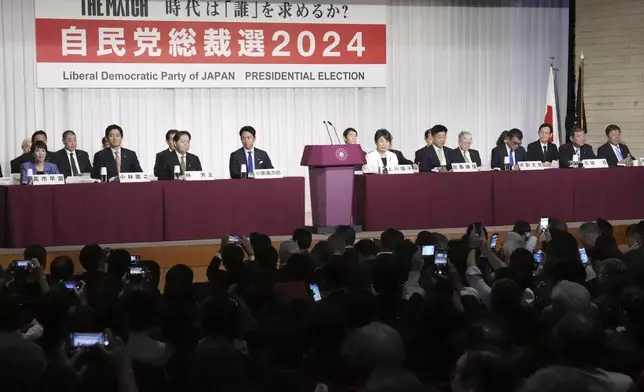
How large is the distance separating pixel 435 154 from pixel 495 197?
0.87m

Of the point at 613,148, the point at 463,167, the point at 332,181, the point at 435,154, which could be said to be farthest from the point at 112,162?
the point at 613,148

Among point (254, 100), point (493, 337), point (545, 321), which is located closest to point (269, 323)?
point (493, 337)

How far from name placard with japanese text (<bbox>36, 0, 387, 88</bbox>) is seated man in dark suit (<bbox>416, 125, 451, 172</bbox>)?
1.93 meters

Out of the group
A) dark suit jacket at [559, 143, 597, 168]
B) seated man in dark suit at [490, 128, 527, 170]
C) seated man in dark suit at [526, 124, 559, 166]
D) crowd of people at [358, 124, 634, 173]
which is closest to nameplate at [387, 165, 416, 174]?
crowd of people at [358, 124, 634, 173]

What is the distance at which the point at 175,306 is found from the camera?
3.26 metres

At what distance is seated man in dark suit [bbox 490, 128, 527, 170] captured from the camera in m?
9.16

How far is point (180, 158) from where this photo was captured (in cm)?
Result: 852

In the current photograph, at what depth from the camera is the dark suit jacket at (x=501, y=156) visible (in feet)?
30.0

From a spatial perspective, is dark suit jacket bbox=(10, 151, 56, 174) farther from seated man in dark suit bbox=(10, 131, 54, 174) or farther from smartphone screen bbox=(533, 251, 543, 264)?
smartphone screen bbox=(533, 251, 543, 264)

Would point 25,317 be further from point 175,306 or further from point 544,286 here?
point 544,286

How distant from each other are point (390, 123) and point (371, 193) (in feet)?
12.4

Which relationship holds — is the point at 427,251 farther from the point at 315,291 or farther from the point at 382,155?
the point at 382,155

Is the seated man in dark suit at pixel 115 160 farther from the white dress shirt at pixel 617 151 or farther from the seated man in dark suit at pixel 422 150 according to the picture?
the white dress shirt at pixel 617 151

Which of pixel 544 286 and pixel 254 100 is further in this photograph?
pixel 254 100
